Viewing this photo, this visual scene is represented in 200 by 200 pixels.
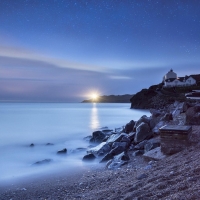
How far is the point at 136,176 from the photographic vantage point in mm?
5750

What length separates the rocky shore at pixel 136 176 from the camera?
414cm

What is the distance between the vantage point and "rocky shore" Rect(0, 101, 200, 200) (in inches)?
163

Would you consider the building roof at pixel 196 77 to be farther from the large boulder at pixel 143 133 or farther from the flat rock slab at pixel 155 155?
the flat rock slab at pixel 155 155

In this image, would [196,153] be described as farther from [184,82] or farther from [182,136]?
[184,82]

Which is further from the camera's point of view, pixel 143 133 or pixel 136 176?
pixel 143 133

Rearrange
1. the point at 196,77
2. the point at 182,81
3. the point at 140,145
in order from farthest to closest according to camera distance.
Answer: the point at 182,81, the point at 196,77, the point at 140,145

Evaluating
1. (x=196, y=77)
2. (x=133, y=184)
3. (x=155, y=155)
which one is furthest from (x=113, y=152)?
(x=196, y=77)

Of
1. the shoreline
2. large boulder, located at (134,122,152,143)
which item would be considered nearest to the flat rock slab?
the shoreline

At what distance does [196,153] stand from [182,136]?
0.96 m

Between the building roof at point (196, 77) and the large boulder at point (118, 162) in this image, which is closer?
the large boulder at point (118, 162)

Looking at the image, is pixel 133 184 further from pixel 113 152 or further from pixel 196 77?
pixel 196 77

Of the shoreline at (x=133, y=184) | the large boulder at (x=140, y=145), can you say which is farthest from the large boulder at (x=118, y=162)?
the large boulder at (x=140, y=145)

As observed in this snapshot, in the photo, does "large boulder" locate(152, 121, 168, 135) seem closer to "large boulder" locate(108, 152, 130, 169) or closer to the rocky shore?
the rocky shore

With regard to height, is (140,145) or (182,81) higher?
(182,81)
